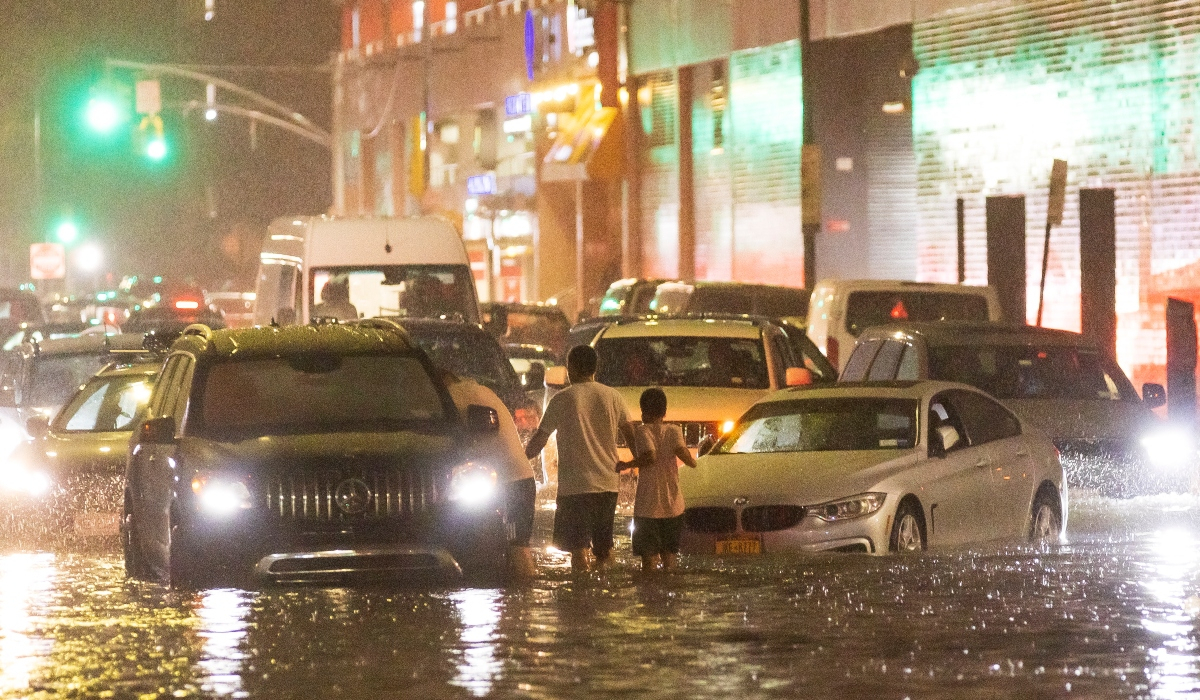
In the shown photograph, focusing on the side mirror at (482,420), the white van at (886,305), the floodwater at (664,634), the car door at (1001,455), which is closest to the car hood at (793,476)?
the floodwater at (664,634)

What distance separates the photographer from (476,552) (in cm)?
1195

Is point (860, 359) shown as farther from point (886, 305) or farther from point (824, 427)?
point (886, 305)

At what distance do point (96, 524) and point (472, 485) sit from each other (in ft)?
18.7

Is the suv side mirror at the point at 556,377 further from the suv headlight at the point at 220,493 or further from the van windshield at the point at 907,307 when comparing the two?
the van windshield at the point at 907,307

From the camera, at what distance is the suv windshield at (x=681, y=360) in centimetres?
1956

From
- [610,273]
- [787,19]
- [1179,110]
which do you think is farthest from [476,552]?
[610,273]

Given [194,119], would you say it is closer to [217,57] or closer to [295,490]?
[217,57]

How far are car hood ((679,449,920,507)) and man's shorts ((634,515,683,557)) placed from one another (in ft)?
3.54

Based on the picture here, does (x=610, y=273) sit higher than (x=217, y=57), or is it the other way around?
(x=217, y=57)

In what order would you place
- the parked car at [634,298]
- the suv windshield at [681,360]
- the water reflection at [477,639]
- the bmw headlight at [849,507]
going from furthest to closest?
the parked car at [634,298] → the suv windshield at [681,360] → the bmw headlight at [849,507] → the water reflection at [477,639]

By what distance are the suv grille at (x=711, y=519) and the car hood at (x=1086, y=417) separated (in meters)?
4.49

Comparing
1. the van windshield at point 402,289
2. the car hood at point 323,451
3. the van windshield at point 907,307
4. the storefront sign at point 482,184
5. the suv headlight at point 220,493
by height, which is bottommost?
the suv headlight at point 220,493

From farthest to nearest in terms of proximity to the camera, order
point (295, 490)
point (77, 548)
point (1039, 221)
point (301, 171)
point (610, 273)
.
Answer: point (301, 171) < point (610, 273) < point (1039, 221) < point (77, 548) < point (295, 490)

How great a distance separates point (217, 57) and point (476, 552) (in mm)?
80945
